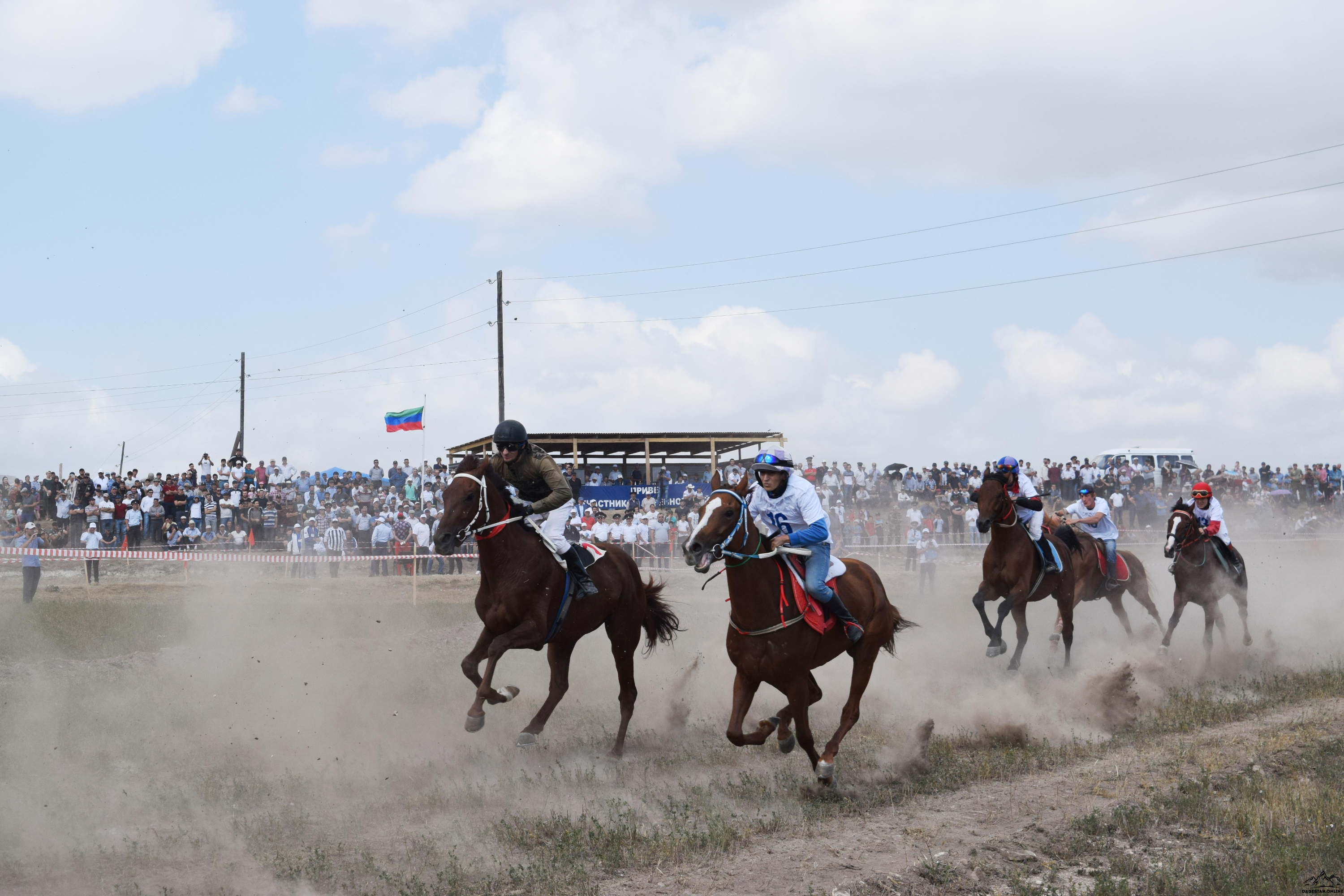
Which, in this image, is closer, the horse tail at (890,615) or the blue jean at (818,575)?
the blue jean at (818,575)

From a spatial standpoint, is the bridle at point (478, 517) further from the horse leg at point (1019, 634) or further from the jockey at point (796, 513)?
the horse leg at point (1019, 634)

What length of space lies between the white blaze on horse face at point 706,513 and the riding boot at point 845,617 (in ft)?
5.01

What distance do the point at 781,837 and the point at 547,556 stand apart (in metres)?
3.92

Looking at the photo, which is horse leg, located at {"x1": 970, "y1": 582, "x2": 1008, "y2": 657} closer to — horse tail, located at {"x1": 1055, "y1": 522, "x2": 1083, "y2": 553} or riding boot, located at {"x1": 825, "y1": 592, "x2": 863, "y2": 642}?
horse tail, located at {"x1": 1055, "y1": 522, "x2": 1083, "y2": 553}

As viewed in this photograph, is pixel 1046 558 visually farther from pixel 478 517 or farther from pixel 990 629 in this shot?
pixel 478 517

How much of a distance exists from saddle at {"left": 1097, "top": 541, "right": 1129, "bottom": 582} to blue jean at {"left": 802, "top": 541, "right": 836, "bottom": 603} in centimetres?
950

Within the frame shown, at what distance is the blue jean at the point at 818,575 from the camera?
910cm

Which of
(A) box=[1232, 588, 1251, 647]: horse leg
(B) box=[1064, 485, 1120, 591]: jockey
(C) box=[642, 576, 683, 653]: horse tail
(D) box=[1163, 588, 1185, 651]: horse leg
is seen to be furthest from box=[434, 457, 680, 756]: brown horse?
(A) box=[1232, 588, 1251, 647]: horse leg

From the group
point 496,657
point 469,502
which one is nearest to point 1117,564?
point 496,657

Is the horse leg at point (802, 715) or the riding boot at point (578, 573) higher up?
the riding boot at point (578, 573)

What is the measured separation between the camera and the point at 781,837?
7.95 m

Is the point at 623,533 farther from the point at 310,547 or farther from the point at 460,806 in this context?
the point at 460,806

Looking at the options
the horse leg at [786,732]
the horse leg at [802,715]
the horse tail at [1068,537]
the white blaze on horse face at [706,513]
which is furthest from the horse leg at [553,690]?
the horse tail at [1068,537]

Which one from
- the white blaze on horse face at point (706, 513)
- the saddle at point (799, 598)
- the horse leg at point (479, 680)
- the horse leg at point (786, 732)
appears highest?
the white blaze on horse face at point (706, 513)
